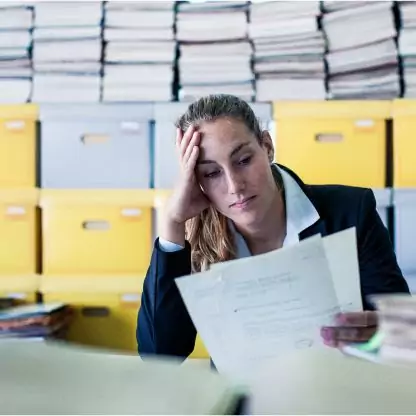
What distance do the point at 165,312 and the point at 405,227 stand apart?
94 cm

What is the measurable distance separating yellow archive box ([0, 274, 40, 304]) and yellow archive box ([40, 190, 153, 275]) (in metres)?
0.05

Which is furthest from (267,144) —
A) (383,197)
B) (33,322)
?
(33,322)

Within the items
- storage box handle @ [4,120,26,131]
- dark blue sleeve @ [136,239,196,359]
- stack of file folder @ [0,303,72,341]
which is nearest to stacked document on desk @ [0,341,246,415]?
dark blue sleeve @ [136,239,196,359]

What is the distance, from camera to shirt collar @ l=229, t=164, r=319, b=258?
1041 mm

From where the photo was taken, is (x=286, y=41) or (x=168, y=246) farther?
(x=286, y=41)

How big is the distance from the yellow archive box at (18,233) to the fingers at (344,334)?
1.27 metres

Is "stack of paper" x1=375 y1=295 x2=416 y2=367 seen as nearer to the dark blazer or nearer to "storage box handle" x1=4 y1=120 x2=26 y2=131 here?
the dark blazer

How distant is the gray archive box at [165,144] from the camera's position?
5.46 ft

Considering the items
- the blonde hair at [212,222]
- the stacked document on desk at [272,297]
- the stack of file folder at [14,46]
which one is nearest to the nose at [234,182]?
the blonde hair at [212,222]

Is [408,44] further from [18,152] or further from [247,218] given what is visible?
[18,152]

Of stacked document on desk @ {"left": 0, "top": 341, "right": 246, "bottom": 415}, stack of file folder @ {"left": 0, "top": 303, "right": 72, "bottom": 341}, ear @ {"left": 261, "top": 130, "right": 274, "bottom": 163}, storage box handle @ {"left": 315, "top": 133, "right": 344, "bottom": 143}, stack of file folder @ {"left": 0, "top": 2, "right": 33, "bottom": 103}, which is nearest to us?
stacked document on desk @ {"left": 0, "top": 341, "right": 246, "bottom": 415}

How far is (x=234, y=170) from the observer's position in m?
1.00

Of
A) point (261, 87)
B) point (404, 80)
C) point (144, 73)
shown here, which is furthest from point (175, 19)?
point (404, 80)

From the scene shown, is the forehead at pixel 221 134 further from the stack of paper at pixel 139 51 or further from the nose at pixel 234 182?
the stack of paper at pixel 139 51
